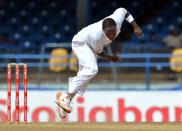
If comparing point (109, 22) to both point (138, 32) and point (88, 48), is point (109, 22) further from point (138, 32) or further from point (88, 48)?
point (88, 48)

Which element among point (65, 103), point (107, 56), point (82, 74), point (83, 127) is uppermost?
point (107, 56)

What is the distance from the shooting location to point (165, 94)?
15.4 m

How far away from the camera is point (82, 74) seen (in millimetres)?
10023

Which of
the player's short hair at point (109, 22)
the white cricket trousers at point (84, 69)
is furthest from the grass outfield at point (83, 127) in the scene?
the player's short hair at point (109, 22)

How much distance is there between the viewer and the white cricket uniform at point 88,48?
32.9 feet

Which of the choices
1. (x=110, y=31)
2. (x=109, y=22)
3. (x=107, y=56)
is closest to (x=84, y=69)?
(x=107, y=56)

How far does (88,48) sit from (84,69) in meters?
0.37

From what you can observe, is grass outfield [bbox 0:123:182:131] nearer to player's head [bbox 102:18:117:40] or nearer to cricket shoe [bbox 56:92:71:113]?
cricket shoe [bbox 56:92:71:113]

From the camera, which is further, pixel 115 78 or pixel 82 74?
pixel 115 78

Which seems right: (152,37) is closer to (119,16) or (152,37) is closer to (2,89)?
(2,89)

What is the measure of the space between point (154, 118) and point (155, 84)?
6.85ft

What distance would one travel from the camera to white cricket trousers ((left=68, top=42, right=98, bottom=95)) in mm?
10008

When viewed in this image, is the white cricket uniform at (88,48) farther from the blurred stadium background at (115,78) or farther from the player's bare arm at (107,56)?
the blurred stadium background at (115,78)

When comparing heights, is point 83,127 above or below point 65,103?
below
